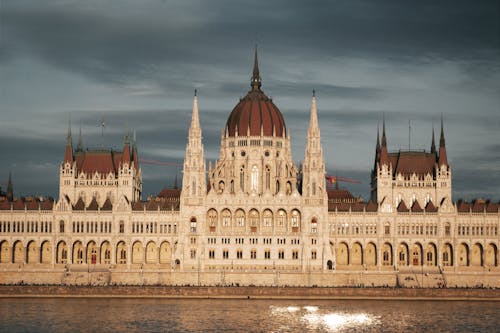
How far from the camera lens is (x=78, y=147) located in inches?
7712

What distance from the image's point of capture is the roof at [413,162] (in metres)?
190

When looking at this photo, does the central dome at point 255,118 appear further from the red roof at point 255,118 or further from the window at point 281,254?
the window at point 281,254

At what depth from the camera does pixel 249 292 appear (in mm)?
163250

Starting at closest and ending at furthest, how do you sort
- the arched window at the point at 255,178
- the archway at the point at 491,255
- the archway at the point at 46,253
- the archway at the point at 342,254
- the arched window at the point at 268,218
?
1. the arched window at the point at 268,218
2. the archway at the point at 491,255
3. the archway at the point at 46,253
4. the archway at the point at 342,254
5. the arched window at the point at 255,178

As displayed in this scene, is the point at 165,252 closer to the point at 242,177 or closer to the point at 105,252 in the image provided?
the point at 105,252

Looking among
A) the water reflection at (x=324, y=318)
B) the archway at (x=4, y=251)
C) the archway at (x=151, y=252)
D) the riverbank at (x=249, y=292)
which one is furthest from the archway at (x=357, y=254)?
the archway at (x=4, y=251)

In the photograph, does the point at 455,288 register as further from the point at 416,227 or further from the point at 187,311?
the point at 187,311

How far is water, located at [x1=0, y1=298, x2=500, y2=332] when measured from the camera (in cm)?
13112

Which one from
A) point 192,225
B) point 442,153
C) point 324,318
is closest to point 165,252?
point 192,225

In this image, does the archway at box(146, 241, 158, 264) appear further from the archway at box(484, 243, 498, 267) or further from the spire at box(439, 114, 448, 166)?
the archway at box(484, 243, 498, 267)

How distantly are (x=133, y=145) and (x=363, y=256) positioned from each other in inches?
1638

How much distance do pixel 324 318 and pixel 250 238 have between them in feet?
126

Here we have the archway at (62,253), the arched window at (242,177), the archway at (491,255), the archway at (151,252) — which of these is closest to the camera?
the archway at (62,253)

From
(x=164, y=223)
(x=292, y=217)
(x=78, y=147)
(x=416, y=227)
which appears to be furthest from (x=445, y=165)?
(x=78, y=147)
